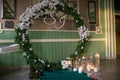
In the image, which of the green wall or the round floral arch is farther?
the green wall

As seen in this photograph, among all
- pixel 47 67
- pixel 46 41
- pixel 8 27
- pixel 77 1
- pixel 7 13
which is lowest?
pixel 47 67

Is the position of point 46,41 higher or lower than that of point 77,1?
lower

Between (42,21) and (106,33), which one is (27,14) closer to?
(42,21)

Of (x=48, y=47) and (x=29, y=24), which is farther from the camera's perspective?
(x=48, y=47)

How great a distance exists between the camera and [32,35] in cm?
577

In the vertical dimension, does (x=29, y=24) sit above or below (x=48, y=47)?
above

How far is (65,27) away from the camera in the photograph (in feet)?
20.5

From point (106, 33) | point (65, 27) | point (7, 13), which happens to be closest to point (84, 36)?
point (65, 27)

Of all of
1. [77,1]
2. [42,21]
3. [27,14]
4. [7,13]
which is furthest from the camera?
[77,1]

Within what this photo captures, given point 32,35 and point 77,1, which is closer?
point 32,35

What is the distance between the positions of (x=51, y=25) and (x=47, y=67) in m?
1.65

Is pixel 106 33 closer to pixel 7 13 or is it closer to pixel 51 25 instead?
pixel 51 25

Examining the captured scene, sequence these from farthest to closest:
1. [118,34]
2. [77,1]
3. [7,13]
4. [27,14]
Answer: [118,34]
[77,1]
[7,13]
[27,14]

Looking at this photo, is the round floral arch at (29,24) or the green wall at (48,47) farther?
the green wall at (48,47)
